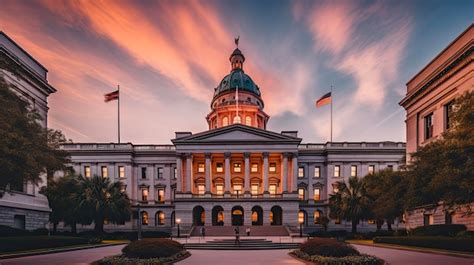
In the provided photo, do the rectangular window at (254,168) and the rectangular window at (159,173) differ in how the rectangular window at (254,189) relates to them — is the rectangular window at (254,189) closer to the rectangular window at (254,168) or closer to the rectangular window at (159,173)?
the rectangular window at (254,168)

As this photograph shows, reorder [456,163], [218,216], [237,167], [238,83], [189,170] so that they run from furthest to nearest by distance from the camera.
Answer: [238,83] < [237,167] < [218,216] < [189,170] < [456,163]

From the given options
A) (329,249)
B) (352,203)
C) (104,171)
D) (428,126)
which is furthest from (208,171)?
(329,249)

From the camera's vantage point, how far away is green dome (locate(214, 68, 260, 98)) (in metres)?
91.8

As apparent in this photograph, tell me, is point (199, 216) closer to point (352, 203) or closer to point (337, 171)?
point (337, 171)

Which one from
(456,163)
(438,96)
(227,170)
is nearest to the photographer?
(456,163)

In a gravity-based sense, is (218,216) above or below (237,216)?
below

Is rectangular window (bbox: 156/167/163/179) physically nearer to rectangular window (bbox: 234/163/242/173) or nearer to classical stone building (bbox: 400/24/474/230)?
rectangular window (bbox: 234/163/242/173)

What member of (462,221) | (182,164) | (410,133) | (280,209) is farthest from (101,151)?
(462,221)

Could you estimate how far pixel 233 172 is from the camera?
6781 cm

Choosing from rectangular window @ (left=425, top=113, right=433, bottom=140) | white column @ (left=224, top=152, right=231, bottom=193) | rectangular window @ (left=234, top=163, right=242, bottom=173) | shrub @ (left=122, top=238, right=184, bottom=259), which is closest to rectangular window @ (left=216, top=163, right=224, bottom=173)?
rectangular window @ (left=234, top=163, right=242, bottom=173)

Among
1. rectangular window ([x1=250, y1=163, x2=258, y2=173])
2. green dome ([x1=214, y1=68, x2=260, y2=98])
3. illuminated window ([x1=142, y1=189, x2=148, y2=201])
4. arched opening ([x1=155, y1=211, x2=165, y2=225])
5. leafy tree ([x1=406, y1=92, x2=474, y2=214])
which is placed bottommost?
arched opening ([x1=155, y1=211, x2=165, y2=225])

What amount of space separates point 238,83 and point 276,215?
4084 cm

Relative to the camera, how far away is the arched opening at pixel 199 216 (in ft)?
205

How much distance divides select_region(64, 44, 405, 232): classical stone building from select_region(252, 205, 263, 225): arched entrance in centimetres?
19
